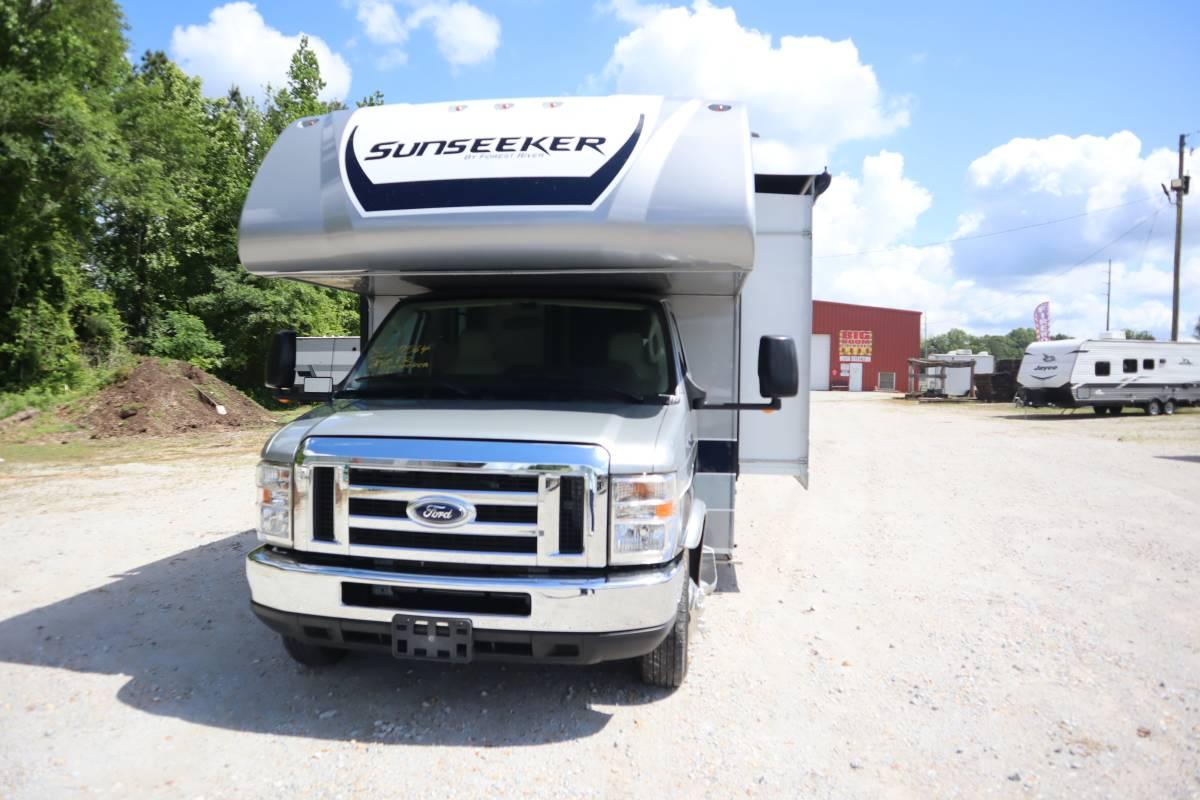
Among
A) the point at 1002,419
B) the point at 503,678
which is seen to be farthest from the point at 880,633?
the point at 1002,419

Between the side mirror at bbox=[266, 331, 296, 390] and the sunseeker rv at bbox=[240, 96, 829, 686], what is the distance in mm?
14

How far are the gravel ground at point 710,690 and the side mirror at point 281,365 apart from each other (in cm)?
158

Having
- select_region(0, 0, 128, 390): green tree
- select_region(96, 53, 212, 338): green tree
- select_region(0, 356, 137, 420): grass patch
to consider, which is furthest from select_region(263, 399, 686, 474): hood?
select_region(96, 53, 212, 338): green tree

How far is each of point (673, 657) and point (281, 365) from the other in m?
3.02

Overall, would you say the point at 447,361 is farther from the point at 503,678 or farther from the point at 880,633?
the point at 880,633

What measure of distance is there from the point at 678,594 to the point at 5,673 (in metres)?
3.71

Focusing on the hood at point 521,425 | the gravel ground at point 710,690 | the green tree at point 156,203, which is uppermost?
the green tree at point 156,203

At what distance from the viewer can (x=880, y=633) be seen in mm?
5035

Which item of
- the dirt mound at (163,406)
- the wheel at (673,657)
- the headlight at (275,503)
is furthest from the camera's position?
the dirt mound at (163,406)

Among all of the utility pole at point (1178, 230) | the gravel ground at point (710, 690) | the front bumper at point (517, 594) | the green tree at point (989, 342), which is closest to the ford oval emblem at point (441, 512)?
the front bumper at point (517, 594)

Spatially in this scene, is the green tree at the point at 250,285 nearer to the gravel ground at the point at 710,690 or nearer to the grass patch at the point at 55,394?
the grass patch at the point at 55,394

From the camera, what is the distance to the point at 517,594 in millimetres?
3393

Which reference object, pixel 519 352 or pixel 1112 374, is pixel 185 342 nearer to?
pixel 519 352

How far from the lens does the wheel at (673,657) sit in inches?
156
